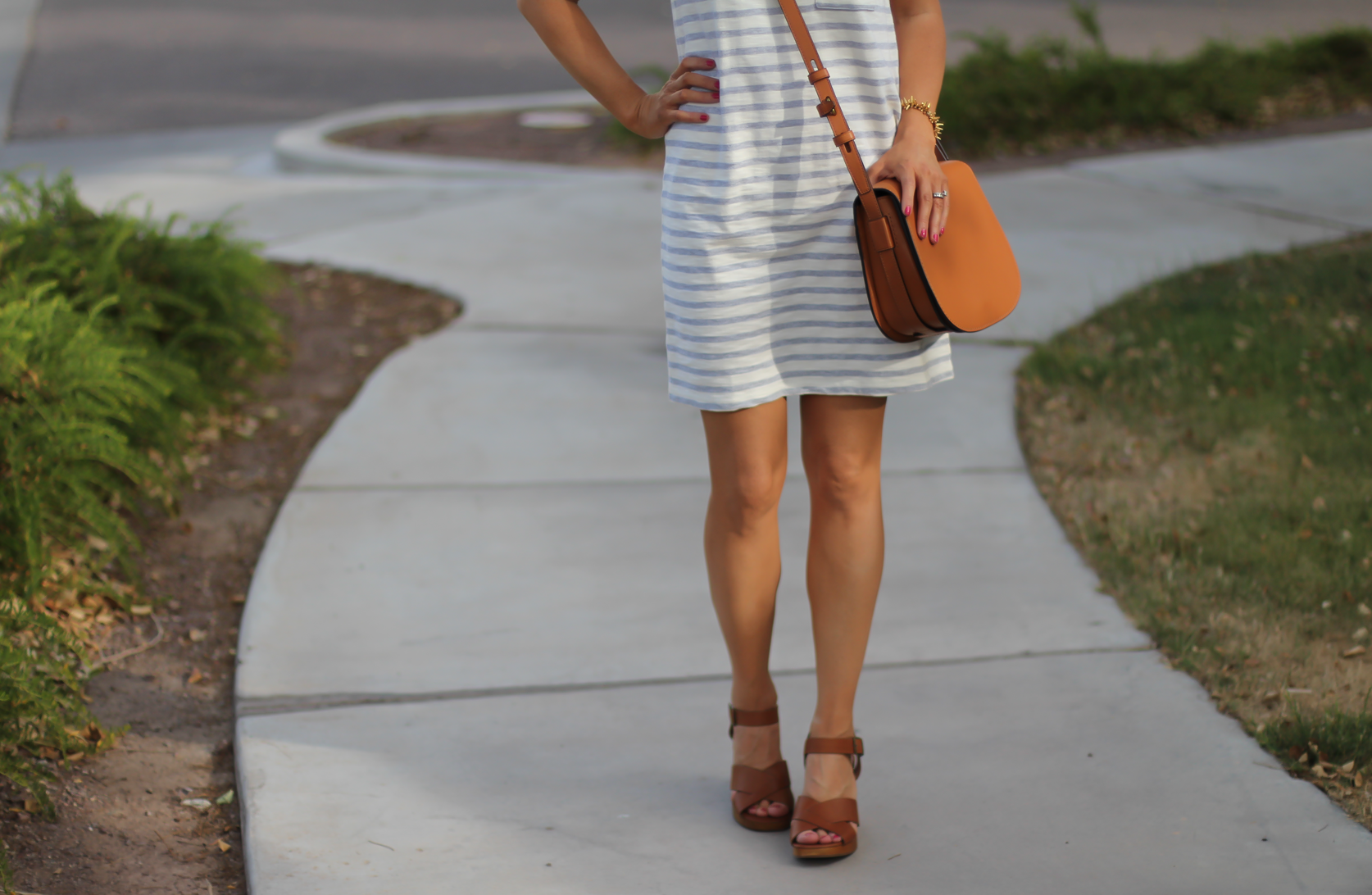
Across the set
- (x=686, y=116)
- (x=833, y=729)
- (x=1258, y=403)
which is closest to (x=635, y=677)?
(x=833, y=729)

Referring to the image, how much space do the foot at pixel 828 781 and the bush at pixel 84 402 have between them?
1323 millimetres

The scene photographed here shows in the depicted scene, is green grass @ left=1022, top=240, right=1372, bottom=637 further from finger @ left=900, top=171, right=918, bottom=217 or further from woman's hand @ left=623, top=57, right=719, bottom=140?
woman's hand @ left=623, top=57, right=719, bottom=140

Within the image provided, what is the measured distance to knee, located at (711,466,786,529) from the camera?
2207 millimetres

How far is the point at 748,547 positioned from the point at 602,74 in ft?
2.83

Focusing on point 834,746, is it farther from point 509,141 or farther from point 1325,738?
point 509,141

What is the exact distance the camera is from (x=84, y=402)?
3254mm

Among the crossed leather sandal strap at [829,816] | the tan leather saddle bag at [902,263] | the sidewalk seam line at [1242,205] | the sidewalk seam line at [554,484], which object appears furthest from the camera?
the sidewalk seam line at [1242,205]

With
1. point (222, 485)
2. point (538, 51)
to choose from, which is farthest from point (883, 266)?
point (538, 51)

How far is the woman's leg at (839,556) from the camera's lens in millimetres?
2201

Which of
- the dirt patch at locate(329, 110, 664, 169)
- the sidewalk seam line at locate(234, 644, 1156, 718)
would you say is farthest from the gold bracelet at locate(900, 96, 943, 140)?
the dirt patch at locate(329, 110, 664, 169)

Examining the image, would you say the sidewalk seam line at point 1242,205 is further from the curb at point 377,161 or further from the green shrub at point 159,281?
the green shrub at point 159,281

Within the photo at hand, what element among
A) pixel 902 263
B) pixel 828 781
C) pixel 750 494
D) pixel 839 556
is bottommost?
pixel 828 781

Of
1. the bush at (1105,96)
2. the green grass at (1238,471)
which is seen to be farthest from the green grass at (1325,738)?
the bush at (1105,96)

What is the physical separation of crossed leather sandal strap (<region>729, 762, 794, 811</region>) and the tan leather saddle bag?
82cm
